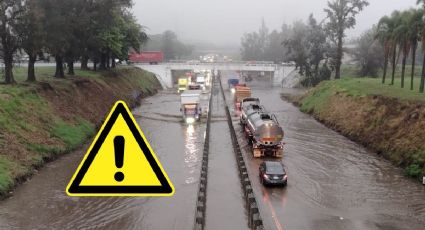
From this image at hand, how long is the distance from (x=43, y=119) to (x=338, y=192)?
27.6 metres

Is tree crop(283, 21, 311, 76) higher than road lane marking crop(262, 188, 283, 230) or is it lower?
higher

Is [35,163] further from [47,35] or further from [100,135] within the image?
[100,135]

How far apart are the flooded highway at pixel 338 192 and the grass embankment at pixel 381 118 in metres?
1.35

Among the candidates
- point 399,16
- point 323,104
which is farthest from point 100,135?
point 323,104

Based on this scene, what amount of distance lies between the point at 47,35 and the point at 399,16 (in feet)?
138

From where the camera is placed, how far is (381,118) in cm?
4472

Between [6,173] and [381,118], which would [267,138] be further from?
[6,173]

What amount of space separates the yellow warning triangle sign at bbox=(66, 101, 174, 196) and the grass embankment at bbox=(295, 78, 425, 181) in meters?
30.6

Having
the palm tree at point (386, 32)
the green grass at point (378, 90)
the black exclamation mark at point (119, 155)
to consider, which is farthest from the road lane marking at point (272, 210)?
the palm tree at point (386, 32)

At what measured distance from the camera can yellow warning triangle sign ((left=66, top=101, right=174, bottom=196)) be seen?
20.2 feet

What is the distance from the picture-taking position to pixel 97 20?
63.2 metres

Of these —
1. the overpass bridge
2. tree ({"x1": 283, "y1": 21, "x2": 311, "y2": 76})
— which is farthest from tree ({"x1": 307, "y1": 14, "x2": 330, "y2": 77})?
the overpass bridge

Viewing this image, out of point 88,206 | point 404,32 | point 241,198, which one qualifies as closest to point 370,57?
point 404,32

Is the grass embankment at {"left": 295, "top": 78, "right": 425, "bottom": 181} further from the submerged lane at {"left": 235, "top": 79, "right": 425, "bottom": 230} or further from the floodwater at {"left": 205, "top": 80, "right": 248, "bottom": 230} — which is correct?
the floodwater at {"left": 205, "top": 80, "right": 248, "bottom": 230}
